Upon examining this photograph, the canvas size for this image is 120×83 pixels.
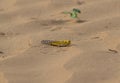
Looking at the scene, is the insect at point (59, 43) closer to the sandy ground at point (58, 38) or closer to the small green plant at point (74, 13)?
the sandy ground at point (58, 38)

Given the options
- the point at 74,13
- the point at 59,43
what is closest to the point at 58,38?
the point at 59,43

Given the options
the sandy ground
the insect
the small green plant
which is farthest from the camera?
the small green plant

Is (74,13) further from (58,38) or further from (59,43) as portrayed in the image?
(59,43)

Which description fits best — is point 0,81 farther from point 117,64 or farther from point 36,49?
point 117,64

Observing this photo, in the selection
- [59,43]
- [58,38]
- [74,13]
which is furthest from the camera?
[74,13]

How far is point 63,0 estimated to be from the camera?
3.12 meters

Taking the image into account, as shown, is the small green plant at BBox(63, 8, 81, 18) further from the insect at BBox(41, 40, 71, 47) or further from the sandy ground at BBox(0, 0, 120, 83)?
the insect at BBox(41, 40, 71, 47)

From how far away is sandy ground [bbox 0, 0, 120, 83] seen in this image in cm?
181

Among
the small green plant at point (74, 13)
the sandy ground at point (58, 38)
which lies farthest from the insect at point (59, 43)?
the small green plant at point (74, 13)

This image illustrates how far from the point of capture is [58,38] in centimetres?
230

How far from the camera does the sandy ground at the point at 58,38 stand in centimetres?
181

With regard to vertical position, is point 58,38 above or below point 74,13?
below

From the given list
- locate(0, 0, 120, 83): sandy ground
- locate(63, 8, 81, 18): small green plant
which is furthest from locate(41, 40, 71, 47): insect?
locate(63, 8, 81, 18): small green plant

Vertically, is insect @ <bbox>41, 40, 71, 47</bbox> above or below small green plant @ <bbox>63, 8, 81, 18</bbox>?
below
